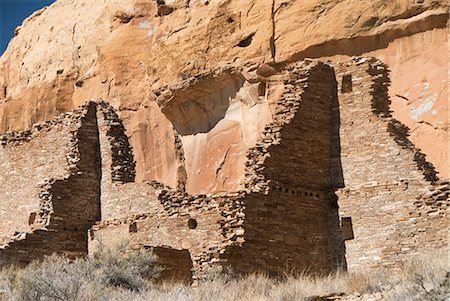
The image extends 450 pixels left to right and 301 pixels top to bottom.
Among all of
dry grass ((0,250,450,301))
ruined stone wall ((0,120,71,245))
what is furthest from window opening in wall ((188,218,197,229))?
ruined stone wall ((0,120,71,245))

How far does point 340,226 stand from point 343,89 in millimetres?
3554

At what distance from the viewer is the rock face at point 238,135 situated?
19984 millimetres

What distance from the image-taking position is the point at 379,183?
67.2 ft

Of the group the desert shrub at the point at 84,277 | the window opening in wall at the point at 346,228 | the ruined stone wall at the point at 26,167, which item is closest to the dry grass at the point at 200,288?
the desert shrub at the point at 84,277

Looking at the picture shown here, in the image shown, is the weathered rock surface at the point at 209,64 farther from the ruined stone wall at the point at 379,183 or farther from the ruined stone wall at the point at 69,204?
the ruined stone wall at the point at 69,204

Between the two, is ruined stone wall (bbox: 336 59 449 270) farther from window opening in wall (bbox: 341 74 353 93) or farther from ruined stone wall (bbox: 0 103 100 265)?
ruined stone wall (bbox: 0 103 100 265)

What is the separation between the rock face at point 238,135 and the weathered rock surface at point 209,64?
0.05m

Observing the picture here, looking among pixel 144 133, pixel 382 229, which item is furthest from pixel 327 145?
pixel 144 133

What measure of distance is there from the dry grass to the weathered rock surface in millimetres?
10826

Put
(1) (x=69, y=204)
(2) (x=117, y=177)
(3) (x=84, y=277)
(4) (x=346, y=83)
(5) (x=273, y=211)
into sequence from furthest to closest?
(2) (x=117, y=177), (1) (x=69, y=204), (4) (x=346, y=83), (5) (x=273, y=211), (3) (x=84, y=277)

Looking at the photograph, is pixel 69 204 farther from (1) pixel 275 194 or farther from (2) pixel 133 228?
(1) pixel 275 194

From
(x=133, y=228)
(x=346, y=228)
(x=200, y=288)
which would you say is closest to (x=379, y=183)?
(x=346, y=228)

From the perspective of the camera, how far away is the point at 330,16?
2612 centimetres

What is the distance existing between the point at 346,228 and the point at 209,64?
932 cm
